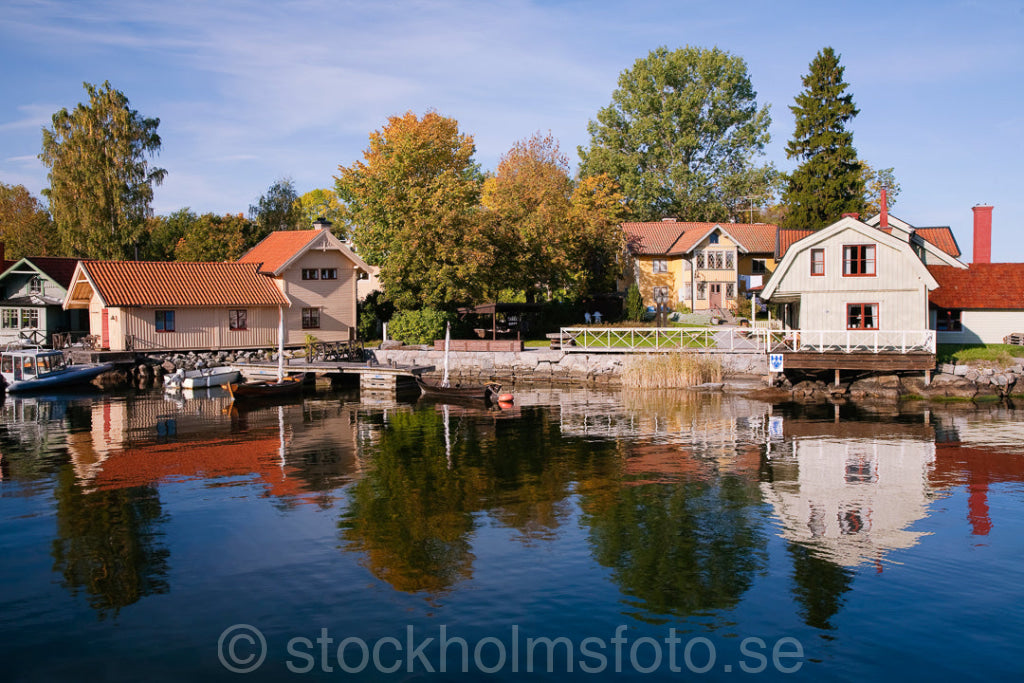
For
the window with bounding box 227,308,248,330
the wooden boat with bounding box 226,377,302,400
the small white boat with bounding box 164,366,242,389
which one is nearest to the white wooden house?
the wooden boat with bounding box 226,377,302,400

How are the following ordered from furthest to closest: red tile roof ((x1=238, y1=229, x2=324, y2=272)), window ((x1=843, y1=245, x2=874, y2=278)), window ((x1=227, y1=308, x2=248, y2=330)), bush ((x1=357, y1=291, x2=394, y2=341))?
1. bush ((x1=357, y1=291, x2=394, y2=341))
2. red tile roof ((x1=238, y1=229, x2=324, y2=272))
3. window ((x1=227, y1=308, x2=248, y2=330))
4. window ((x1=843, y1=245, x2=874, y2=278))

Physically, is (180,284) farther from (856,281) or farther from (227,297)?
(856,281)

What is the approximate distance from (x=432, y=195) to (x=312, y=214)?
111 ft

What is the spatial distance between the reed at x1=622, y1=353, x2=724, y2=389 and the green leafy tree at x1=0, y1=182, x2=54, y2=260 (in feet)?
188

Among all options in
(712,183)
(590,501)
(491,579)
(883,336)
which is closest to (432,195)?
(883,336)

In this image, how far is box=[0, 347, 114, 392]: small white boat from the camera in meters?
41.9

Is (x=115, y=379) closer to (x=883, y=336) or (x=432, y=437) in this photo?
(x=432, y=437)

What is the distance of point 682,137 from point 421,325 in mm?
45354

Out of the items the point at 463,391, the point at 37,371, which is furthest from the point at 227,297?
the point at 463,391

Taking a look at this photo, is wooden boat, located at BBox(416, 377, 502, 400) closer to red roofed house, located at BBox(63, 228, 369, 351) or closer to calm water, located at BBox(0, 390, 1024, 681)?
calm water, located at BBox(0, 390, 1024, 681)

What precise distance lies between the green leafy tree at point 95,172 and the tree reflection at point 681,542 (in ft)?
185

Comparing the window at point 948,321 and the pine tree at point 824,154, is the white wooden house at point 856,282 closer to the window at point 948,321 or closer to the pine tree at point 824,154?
the window at point 948,321

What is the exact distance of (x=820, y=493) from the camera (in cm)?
1956

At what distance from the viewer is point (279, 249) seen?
180 feet
